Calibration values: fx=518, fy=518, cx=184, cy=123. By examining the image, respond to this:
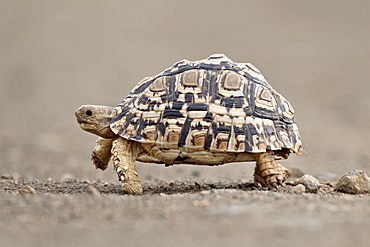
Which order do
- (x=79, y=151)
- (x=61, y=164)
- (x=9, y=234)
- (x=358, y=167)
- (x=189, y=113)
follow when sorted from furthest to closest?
1. (x=79, y=151)
2. (x=61, y=164)
3. (x=358, y=167)
4. (x=189, y=113)
5. (x=9, y=234)

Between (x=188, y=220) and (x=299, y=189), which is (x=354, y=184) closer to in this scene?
(x=299, y=189)

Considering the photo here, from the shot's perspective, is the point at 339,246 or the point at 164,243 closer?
the point at 339,246

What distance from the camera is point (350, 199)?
5.83 meters

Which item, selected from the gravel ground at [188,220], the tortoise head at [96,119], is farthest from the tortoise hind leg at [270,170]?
the tortoise head at [96,119]

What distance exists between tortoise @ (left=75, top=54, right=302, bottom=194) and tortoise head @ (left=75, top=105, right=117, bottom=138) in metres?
0.01

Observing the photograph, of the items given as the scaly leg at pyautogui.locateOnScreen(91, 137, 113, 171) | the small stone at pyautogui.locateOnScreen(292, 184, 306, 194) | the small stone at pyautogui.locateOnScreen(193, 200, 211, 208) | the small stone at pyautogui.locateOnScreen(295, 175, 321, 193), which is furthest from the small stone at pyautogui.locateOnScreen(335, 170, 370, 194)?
the scaly leg at pyautogui.locateOnScreen(91, 137, 113, 171)

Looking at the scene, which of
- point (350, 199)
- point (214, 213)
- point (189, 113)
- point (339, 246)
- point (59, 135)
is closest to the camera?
point (339, 246)

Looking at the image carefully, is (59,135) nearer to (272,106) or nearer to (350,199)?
(272,106)

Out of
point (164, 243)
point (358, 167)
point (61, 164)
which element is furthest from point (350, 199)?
point (61, 164)

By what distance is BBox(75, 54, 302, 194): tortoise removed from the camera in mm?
6629

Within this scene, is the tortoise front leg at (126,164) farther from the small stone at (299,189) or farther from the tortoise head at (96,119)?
the small stone at (299,189)

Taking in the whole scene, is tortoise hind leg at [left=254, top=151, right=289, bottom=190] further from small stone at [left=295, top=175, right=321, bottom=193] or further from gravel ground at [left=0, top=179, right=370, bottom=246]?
gravel ground at [left=0, top=179, right=370, bottom=246]

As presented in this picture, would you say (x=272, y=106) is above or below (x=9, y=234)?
above

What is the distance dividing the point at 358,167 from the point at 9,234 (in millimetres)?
10293
